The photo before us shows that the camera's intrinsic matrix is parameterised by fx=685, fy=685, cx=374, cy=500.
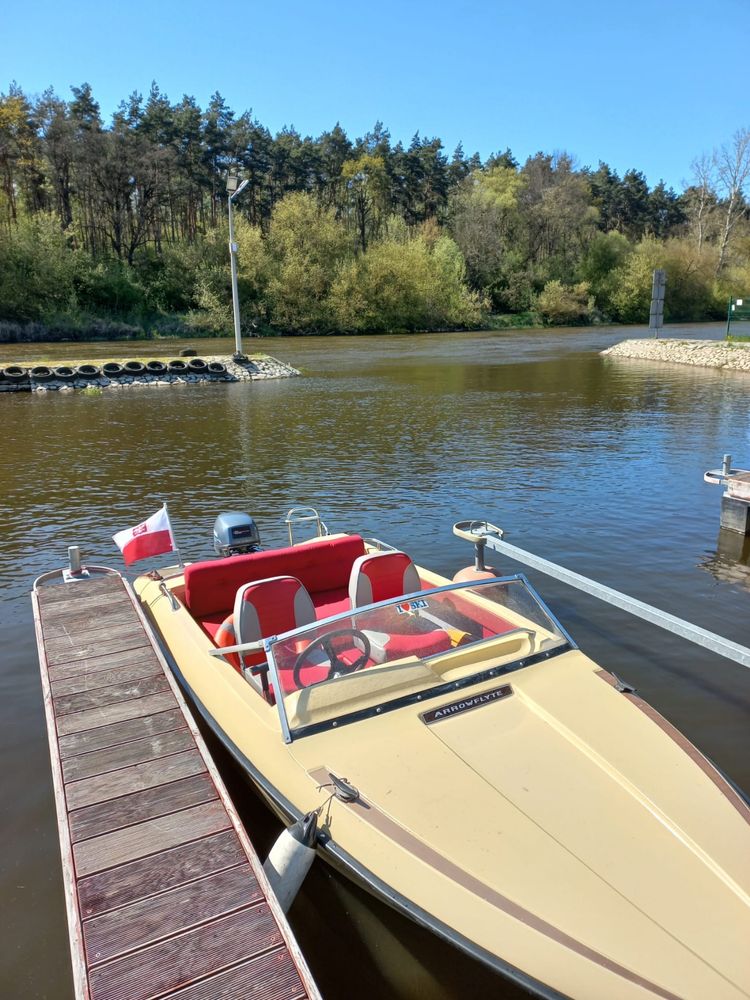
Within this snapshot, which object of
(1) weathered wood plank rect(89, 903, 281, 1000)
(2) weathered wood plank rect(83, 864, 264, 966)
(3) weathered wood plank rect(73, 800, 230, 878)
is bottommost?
(1) weathered wood plank rect(89, 903, 281, 1000)

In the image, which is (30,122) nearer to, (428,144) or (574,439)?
(428,144)

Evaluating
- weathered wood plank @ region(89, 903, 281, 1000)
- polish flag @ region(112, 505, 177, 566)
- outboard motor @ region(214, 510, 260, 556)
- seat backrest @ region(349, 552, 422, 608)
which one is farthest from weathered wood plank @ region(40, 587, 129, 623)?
weathered wood plank @ region(89, 903, 281, 1000)

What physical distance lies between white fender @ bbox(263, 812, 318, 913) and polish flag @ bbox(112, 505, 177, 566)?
3.94 meters

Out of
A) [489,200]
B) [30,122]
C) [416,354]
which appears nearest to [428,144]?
[489,200]

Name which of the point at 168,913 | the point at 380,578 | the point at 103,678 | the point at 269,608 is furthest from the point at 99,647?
the point at 168,913

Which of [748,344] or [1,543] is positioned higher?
[748,344]

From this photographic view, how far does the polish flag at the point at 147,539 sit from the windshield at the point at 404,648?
3.13 meters

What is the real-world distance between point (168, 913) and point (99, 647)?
308cm

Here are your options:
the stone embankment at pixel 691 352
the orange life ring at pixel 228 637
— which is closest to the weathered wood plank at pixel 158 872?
the orange life ring at pixel 228 637

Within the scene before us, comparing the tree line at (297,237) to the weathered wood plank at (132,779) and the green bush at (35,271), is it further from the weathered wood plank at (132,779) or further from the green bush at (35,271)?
the weathered wood plank at (132,779)

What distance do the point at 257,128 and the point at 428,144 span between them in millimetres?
23485

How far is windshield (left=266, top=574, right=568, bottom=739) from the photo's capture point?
413 cm

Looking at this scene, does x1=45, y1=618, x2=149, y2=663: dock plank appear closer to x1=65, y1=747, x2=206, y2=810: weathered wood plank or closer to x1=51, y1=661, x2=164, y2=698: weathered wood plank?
x1=51, y1=661, x2=164, y2=698: weathered wood plank

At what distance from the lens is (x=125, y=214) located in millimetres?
64062
